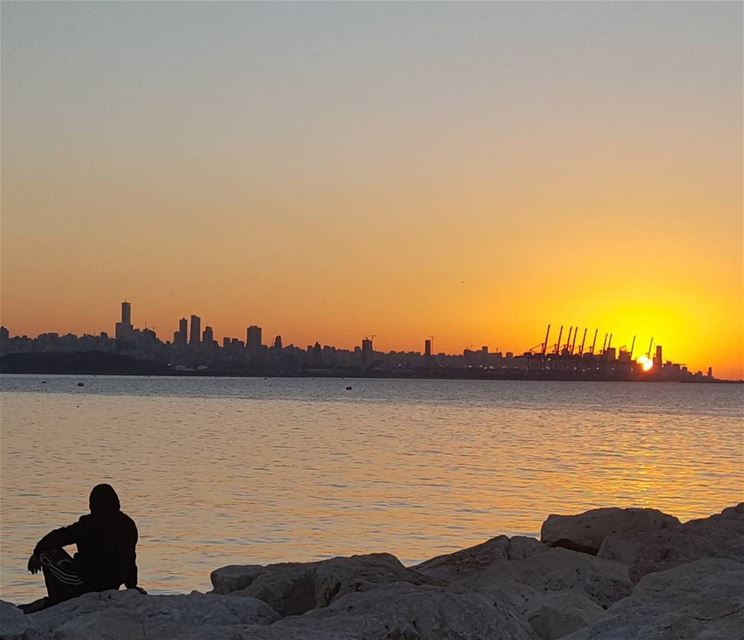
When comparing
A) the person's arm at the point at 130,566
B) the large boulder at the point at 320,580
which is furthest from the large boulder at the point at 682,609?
the person's arm at the point at 130,566

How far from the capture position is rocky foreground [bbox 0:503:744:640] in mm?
6480

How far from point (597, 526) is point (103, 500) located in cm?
587

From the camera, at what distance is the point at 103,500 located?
29.9ft

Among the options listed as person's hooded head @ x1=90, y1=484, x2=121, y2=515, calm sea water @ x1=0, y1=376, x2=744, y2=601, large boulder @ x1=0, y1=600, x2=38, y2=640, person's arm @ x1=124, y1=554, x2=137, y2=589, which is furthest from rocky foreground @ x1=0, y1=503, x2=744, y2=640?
calm sea water @ x1=0, y1=376, x2=744, y2=601

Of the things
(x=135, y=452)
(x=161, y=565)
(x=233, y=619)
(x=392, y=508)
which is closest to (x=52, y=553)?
(x=233, y=619)

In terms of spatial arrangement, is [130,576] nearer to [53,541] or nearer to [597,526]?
[53,541]

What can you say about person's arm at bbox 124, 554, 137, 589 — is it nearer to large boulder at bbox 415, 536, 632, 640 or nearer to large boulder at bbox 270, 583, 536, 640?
large boulder at bbox 270, 583, 536, 640

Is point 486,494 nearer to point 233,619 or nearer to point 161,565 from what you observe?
point 161,565

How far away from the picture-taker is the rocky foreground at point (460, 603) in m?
6.48

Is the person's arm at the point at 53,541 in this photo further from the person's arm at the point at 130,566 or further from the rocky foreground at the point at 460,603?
the rocky foreground at the point at 460,603

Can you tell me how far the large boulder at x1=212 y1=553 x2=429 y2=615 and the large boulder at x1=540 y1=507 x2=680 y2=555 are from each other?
11.9 feet

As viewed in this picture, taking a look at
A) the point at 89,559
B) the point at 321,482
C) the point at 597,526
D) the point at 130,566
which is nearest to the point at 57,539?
the point at 89,559

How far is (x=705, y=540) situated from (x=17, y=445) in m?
31.7

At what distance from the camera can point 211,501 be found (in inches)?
933
